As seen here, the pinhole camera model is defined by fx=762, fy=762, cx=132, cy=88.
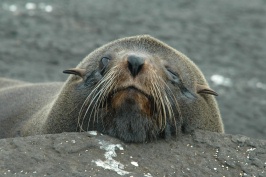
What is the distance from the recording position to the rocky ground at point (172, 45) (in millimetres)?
6230

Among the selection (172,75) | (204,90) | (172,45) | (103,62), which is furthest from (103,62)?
(172,45)

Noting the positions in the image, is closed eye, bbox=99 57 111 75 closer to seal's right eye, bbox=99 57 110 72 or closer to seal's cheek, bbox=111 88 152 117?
seal's right eye, bbox=99 57 110 72

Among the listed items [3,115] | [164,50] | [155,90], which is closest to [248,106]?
[3,115]

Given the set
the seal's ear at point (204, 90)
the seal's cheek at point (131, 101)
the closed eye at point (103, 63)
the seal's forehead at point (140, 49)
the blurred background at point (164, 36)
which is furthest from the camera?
the blurred background at point (164, 36)

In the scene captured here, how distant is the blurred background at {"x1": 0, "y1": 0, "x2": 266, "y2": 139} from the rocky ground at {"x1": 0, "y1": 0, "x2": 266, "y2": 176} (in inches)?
0.8

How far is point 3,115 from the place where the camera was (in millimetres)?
9070

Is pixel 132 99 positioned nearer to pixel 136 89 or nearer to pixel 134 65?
pixel 136 89

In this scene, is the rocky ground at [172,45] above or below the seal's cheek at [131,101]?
below

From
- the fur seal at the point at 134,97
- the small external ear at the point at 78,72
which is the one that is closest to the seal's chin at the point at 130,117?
the fur seal at the point at 134,97

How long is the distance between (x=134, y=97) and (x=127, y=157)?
0.49 metres

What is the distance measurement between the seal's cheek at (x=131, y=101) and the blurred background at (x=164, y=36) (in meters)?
6.22

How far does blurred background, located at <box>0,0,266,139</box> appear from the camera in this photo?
1375cm

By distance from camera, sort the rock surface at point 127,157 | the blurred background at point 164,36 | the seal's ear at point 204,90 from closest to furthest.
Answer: the rock surface at point 127,157
the seal's ear at point 204,90
the blurred background at point 164,36

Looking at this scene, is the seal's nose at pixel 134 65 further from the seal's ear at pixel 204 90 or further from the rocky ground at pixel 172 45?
the seal's ear at pixel 204 90
